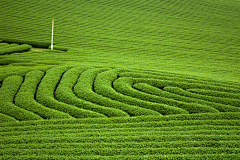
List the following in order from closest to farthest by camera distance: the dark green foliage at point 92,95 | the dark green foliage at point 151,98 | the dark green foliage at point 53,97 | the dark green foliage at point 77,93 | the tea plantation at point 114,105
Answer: the tea plantation at point 114,105, the dark green foliage at point 53,97, the dark green foliage at point 77,93, the dark green foliage at point 92,95, the dark green foliage at point 151,98

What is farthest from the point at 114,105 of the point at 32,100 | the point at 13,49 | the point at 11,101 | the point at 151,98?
the point at 13,49

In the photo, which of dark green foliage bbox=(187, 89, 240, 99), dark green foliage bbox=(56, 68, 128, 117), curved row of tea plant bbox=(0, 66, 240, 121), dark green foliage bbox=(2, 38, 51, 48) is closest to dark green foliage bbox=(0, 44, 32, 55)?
dark green foliage bbox=(2, 38, 51, 48)

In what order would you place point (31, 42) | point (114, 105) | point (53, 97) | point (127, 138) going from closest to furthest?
point (127, 138), point (114, 105), point (53, 97), point (31, 42)

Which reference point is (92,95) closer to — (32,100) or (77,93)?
(77,93)

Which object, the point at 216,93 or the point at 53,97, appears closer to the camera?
the point at 53,97

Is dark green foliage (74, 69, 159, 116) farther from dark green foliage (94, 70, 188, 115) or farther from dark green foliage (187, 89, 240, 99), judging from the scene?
dark green foliage (187, 89, 240, 99)

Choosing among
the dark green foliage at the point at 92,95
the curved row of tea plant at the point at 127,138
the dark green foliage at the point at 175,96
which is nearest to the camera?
the curved row of tea plant at the point at 127,138

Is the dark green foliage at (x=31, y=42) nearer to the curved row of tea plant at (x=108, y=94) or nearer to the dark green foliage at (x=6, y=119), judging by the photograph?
the curved row of tea plant at (x=108, y=94)

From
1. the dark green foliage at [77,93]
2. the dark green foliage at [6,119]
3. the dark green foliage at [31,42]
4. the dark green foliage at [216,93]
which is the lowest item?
the dark green foliage at [6,119]

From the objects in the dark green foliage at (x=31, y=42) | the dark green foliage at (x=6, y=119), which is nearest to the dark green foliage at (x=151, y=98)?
the dark green foliage at (x=6, y=119)
